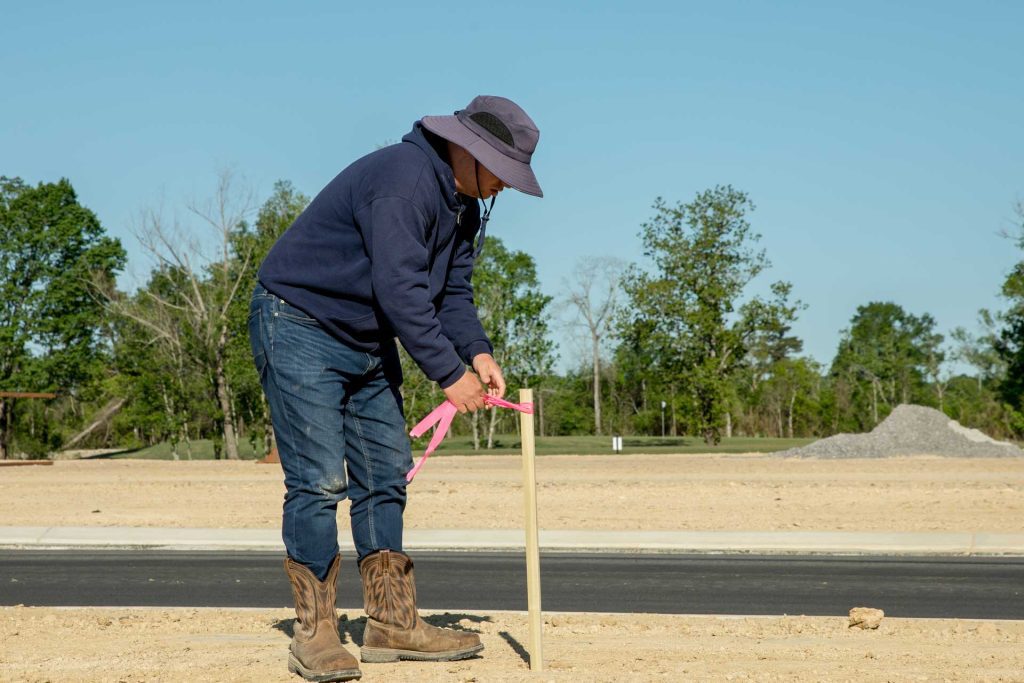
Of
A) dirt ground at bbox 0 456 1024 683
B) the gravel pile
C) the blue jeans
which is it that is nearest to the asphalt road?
dirt ground at bbox 0 456 1024 683

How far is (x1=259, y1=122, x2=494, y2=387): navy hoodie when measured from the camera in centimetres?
434

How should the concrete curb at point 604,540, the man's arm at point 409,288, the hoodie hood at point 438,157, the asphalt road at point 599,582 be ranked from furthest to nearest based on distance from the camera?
the concrete curb at point 604,540 → the asphalt road at point 599,582 → the hoodie hood at point 438,157 → the man's arm at point 409,288

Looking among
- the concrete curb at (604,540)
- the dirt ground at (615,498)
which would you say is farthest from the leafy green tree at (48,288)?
the concrete curb at (604,540)

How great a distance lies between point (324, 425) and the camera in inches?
179

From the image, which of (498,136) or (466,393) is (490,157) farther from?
(466,393)

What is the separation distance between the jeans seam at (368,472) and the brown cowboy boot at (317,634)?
19cm

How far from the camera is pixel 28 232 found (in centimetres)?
4981

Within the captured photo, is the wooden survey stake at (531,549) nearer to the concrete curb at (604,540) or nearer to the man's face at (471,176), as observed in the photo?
the man's face at (471,176)

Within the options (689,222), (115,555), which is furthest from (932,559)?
(689,222)

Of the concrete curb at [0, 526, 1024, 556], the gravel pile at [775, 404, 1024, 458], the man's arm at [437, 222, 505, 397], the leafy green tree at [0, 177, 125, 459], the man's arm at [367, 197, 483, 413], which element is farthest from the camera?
the leafy green tree at [0, 177, 125, 459]

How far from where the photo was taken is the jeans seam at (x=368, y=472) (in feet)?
15.6

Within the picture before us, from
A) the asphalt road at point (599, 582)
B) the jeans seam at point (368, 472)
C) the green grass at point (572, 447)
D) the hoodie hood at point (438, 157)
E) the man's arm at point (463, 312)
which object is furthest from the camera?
the green grass at point (572, 447)

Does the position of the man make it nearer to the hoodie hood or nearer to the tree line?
the hoodie hood

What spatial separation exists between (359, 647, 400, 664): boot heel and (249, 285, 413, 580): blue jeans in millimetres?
365
